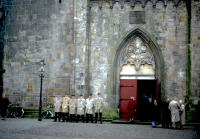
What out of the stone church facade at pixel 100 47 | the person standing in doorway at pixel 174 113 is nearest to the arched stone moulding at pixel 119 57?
the stone church facade at pixel 100 47

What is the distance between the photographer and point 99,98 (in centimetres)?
1321

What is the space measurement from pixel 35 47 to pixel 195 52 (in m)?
9.71

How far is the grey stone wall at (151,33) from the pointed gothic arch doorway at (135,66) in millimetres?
351

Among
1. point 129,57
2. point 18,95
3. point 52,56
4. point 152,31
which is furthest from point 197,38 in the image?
Answer: point 18,95

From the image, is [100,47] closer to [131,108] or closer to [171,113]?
[131,108]

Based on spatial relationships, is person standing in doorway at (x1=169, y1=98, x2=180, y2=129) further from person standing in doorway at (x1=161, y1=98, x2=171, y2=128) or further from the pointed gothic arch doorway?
the pointed gothic arch doorway

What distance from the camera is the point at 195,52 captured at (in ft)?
44.4

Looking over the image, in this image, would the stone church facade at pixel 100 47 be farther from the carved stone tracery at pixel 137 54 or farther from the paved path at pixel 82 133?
the paved path at pixel 82 133

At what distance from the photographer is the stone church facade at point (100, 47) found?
45.4 feet

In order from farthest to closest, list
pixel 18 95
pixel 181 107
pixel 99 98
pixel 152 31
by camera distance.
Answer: pixel 18 95, pixel 152 31, pixel 99 98, pixel 181 107

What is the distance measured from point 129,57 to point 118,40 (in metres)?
1.23

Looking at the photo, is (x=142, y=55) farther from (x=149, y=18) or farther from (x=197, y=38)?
(x=197, y=38)

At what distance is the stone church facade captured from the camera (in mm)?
13836

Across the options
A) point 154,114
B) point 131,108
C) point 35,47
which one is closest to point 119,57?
point 131,108
